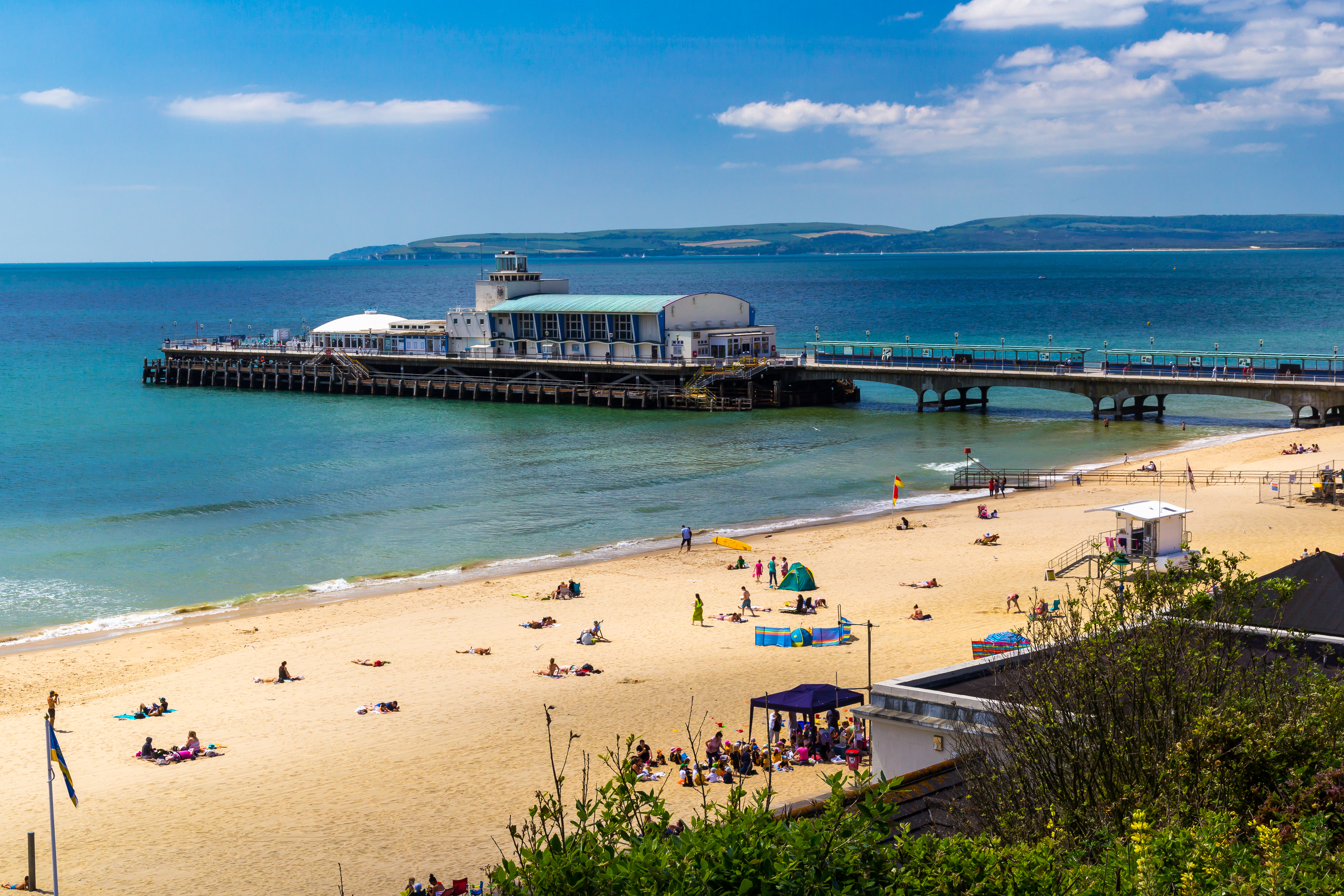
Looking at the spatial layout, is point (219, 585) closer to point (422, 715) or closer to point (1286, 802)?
point (422, 715)

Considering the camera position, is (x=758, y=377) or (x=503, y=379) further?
(x=503, y=379)

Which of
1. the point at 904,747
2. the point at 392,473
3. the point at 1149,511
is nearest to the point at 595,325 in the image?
the point at 392,473

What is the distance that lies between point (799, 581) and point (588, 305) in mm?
45714

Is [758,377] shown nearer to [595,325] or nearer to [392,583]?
[595,325]

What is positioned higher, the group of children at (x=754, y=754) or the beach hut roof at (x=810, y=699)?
the beach hut roof at (x=810, y=699)

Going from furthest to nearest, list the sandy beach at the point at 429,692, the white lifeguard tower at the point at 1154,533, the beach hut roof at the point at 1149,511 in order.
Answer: the white lifeguard tower at the point at 1154,533 < the beach hut roof at the point at 1149,511 < the sandy beach at the point at 429,692

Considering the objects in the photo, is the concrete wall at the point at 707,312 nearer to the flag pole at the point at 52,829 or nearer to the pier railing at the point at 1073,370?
the pier railing at the point at 1073,370

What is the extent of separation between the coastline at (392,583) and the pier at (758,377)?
1932cm

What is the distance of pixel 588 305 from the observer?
7462cm

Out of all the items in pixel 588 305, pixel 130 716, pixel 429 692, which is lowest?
pixel 130 716

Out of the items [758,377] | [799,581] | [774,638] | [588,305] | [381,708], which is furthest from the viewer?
[588,305]

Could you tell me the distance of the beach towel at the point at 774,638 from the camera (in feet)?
86.6

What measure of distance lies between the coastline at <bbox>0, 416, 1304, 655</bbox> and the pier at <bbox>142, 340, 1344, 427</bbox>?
1932cm

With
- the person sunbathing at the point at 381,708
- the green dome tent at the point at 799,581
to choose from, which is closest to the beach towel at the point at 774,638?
the green dome tent at the point at 799,581
